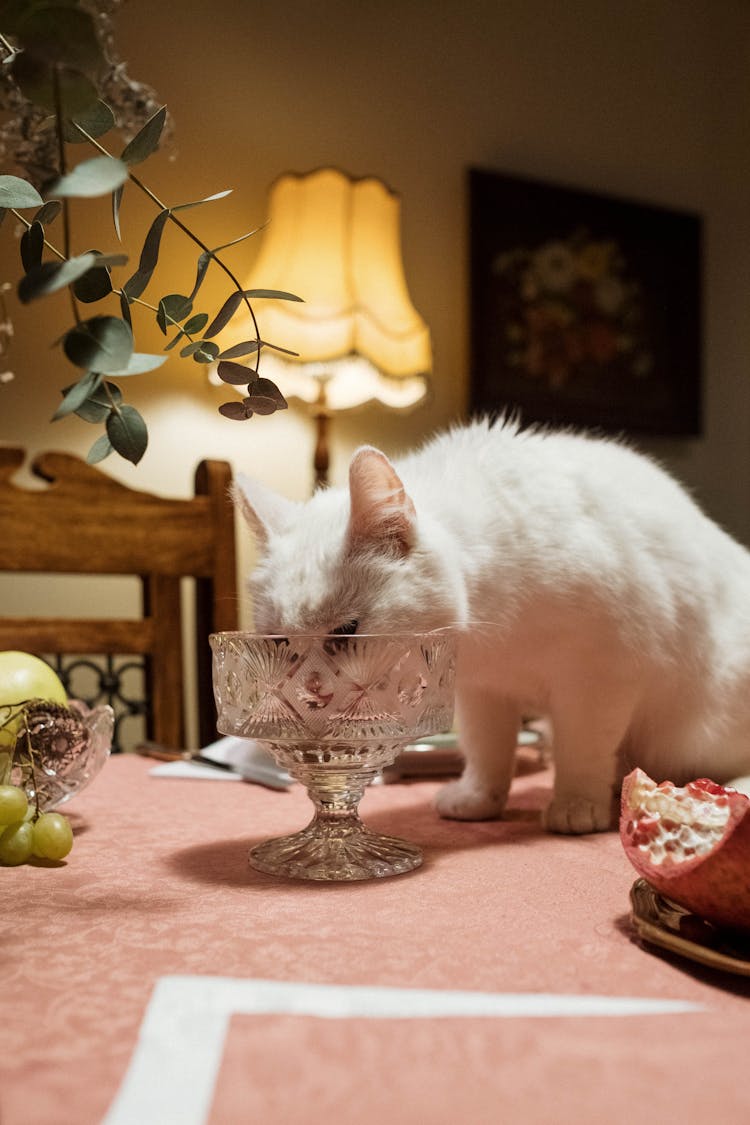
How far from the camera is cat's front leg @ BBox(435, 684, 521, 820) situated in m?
0.97

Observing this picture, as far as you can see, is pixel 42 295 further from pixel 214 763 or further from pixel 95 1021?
pixel 214 763

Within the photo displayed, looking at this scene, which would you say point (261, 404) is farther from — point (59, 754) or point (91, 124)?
point (59, 754)

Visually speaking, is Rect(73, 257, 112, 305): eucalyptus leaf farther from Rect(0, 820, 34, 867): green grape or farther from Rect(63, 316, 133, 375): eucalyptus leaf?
Rect(0, 820, 34, 867): green grape

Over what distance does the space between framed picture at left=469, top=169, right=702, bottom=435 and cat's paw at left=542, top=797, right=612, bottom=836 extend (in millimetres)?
1708

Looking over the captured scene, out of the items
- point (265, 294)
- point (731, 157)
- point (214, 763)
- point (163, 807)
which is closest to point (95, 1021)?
point (265, 294)

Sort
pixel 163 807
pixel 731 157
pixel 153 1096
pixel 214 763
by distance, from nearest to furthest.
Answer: pixel 153 1096, pixel 163 807, pixel 214 763, pixel 731 157

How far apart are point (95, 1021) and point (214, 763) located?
80 centimetres

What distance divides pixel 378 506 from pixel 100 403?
0.98 feet

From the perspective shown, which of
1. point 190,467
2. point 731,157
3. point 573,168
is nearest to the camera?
point 190,467

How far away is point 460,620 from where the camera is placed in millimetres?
872

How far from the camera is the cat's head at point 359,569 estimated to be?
78cm

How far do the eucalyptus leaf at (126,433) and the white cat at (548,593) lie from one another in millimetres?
257

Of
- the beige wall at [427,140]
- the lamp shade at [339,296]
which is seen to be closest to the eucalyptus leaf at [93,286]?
the lamp shade at [339,296]

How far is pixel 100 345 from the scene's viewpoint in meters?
0.48
